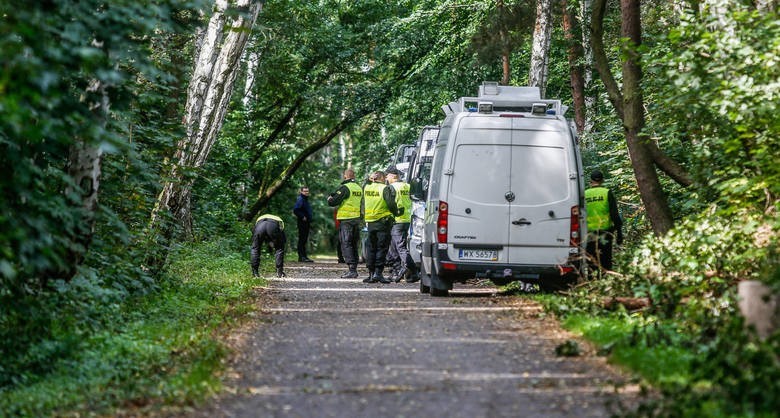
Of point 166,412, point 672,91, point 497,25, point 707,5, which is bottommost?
point 166,412

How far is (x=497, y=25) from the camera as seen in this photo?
97.5 feet

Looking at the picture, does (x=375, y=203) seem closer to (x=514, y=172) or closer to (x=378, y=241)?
(x=378, y=241)

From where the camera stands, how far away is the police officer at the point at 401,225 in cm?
2055

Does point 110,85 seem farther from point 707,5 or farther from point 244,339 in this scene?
point 707,5

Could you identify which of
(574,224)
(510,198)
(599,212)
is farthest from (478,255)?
(599,212)

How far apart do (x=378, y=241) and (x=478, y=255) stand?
195 inches

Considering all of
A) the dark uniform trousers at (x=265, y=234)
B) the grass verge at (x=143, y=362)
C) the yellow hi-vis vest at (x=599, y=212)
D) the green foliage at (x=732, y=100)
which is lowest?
the grass verge at (x=143, y=362)

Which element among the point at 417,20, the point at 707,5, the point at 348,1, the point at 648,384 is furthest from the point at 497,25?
the point at 648,384

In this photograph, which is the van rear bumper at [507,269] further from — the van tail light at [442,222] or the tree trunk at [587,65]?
the tree trunk at [587,65]

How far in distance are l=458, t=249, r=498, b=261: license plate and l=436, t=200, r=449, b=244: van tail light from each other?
11.3 inches

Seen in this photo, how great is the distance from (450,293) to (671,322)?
6.73 meters

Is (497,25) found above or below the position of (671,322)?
above

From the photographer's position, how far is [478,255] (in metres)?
15.4

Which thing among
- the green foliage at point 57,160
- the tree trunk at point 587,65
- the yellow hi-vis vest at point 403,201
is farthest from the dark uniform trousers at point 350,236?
the green foliage at point 57,160
